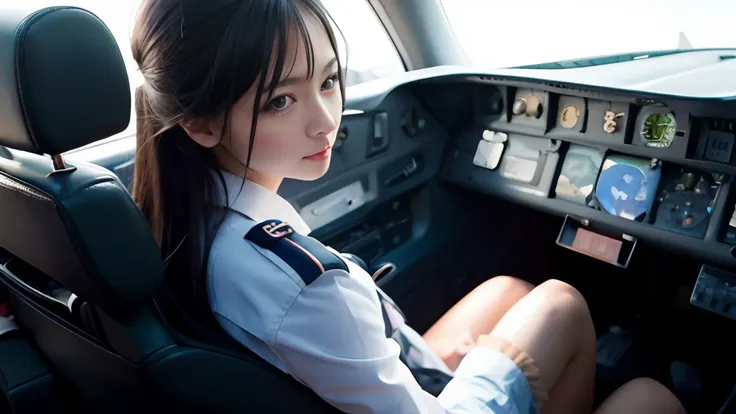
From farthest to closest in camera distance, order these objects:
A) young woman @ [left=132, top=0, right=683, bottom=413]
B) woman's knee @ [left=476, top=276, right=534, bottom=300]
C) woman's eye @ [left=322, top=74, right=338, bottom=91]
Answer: woman's knee @ [left=476, top=276, right=534, bottom=300]
woman's eye @ [left=322, top=74, right=338, bottom=91]
young woman @ [left=132, top=0, right=683, bottom=413]

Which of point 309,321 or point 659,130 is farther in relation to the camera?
point 659,130

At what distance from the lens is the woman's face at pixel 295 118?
2.54 ft

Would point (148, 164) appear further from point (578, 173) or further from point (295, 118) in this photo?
point (578, 173)

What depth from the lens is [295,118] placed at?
799 mm

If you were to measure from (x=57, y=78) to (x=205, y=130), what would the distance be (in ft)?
0.69

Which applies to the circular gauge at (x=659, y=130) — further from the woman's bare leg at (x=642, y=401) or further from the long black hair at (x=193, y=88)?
the long black hair at (x=193, y=88)

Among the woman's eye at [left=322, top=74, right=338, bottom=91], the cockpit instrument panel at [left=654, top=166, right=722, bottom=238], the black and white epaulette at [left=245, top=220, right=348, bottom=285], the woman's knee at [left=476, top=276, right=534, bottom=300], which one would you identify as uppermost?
the woman's eye at [left=322, top=74, right=338, bottom=91]

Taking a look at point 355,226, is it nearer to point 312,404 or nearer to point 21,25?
point 312,404

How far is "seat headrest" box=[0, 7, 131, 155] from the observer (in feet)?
2.06

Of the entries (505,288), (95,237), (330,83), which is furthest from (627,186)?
(95,237)

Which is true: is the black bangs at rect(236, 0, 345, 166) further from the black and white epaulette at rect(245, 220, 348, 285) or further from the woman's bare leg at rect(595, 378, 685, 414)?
the woman's bare leg at rect(595, 378, 685, 414)

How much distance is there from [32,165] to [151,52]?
0.20 m

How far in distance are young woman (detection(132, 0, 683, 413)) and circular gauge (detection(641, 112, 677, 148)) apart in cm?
88

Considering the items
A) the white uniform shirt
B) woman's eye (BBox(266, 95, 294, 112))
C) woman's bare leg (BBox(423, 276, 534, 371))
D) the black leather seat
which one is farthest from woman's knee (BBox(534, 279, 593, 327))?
woman's eye (BBox(266, 95, 294, 112))
